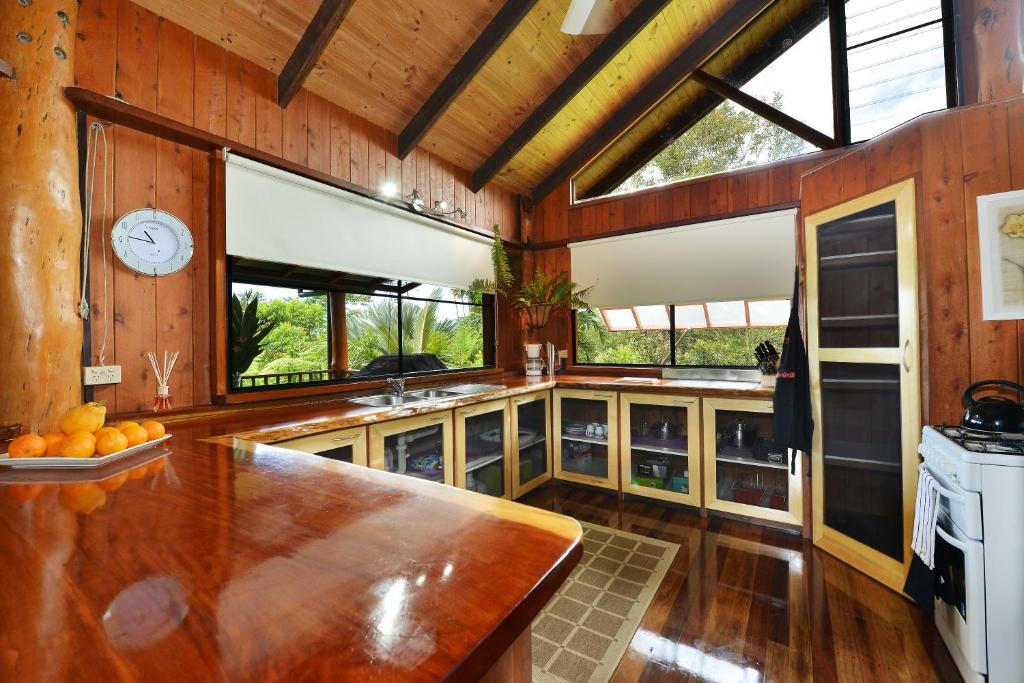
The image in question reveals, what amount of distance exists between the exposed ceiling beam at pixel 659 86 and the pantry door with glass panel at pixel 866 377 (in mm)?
1801

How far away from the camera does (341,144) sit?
289 cm

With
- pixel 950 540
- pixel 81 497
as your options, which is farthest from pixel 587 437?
pixel 81 497

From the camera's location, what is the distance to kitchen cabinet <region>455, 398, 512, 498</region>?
2.79 meters

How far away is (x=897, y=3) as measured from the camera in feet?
10.5

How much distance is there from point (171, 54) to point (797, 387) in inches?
147

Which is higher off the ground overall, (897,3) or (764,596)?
(897,3)

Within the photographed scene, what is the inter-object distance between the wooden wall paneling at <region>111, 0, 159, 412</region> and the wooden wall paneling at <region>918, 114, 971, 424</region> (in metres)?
3.58

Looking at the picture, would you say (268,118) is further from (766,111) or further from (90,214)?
(766,111)

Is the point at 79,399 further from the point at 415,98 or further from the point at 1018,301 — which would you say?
the point at 1018,301

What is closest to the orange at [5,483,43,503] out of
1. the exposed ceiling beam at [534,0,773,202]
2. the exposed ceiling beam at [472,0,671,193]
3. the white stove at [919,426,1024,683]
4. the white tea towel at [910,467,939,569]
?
the white stove at [919,426,1024,683]

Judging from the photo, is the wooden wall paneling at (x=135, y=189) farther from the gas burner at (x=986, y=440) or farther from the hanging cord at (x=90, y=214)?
the gas burner at (x=986, y=440)

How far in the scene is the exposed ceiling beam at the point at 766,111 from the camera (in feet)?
11.0

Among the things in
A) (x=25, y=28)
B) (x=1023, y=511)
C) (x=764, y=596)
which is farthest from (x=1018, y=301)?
(x=25, y=28)

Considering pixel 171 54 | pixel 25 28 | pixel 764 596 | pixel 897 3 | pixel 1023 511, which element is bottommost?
pixel 764 596
